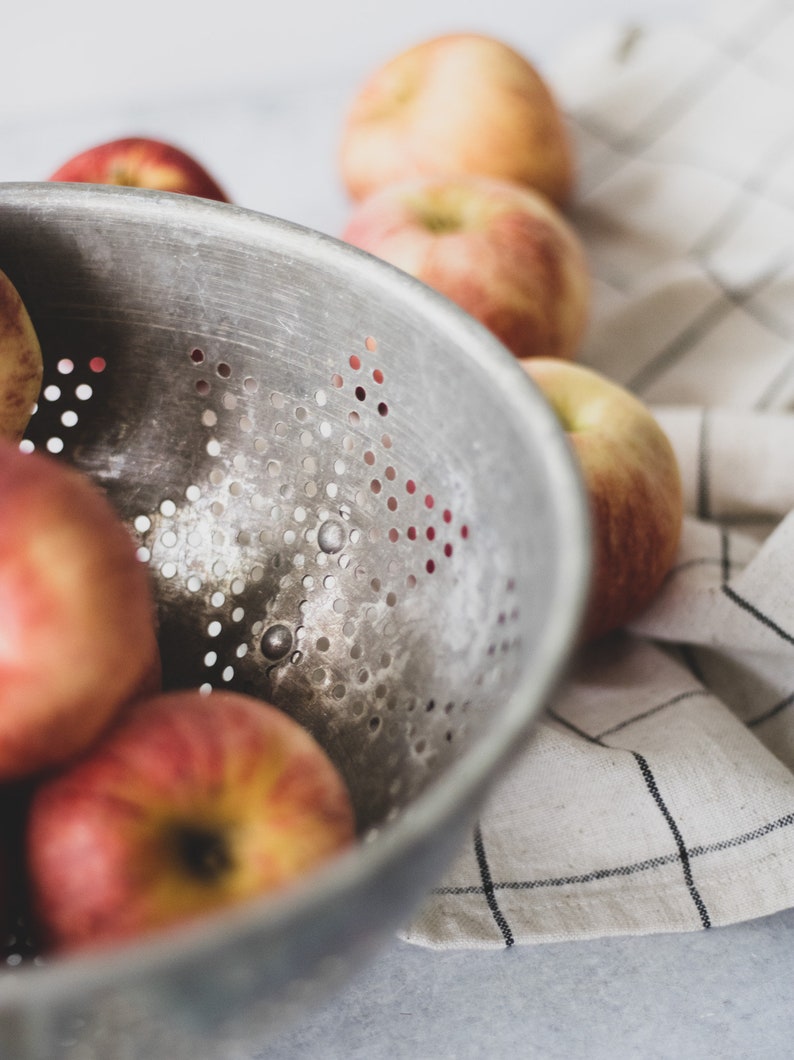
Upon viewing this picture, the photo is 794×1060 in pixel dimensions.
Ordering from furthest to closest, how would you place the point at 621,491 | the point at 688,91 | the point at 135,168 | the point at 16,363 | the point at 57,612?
the point at 688,91 < the point at 135,168 < the point at 621,491 < the point at 16,363 < the point at 57,612

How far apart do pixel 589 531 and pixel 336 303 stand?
6.3 inches

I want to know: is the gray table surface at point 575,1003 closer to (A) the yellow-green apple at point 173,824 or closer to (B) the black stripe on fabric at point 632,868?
(B) the black stripe on fabric at point 632,868

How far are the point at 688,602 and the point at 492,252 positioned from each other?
0.25m

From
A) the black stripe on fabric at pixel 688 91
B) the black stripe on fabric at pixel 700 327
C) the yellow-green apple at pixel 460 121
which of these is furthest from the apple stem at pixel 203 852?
the black stripe on fabric at pixel 688 91

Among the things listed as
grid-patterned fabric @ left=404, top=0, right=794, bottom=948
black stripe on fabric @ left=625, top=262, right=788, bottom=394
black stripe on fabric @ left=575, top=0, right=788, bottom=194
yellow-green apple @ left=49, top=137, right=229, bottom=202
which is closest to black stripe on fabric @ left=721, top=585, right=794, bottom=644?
grid-patterned fabric @ left=404, top=0, right=794, bottom=948

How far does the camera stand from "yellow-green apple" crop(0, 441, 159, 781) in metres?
0.28

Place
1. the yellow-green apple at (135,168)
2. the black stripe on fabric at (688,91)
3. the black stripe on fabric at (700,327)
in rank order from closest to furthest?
the yellow-green apple at (135,168) < the black stripe on fabric at (700,327) < the black stripe on fabric at (688,91)

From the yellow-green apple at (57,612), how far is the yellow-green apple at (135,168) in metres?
0.37

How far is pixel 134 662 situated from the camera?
1.03ft

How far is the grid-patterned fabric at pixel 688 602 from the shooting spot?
1.44ft

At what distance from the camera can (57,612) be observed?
285mm

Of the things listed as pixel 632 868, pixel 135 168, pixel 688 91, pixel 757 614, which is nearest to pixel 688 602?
pixel 757 614

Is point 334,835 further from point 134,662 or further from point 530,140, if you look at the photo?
point 530,140

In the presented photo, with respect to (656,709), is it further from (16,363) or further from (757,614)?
(16,363)
